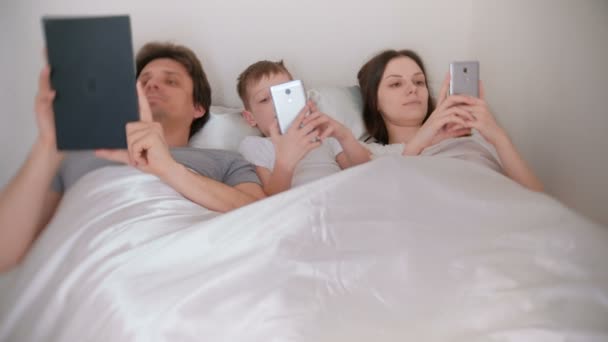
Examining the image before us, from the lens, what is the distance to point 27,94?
1.11 m

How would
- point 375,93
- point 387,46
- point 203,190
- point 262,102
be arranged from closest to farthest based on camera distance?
point 203,190 < point 262,102 < point 375,93 < point 387,46

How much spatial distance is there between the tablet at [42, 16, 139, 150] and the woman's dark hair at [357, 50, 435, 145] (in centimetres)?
75

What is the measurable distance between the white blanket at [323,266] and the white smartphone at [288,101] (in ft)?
1.07

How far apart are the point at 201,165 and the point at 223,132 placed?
241 millimetres

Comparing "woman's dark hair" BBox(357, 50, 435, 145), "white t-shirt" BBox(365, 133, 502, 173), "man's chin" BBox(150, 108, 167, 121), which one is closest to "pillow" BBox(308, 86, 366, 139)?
"woman's dark hair" BBox(357, 50, 435, 145)

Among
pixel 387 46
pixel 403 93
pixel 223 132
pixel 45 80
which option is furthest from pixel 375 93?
pixel 45 80

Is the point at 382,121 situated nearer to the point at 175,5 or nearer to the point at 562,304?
the point at 175,5

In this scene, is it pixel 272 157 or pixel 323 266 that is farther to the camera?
pixel 272 157

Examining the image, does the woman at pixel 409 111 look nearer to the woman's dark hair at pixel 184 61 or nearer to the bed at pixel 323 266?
the bed at pixel 323 266

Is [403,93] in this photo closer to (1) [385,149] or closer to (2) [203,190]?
(1) [385,149]

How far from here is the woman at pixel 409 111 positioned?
1.04m

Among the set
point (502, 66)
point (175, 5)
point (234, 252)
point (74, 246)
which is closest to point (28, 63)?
point (175, 5)

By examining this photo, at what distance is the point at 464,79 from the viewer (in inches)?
42.8

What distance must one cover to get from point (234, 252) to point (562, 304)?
40 cm
